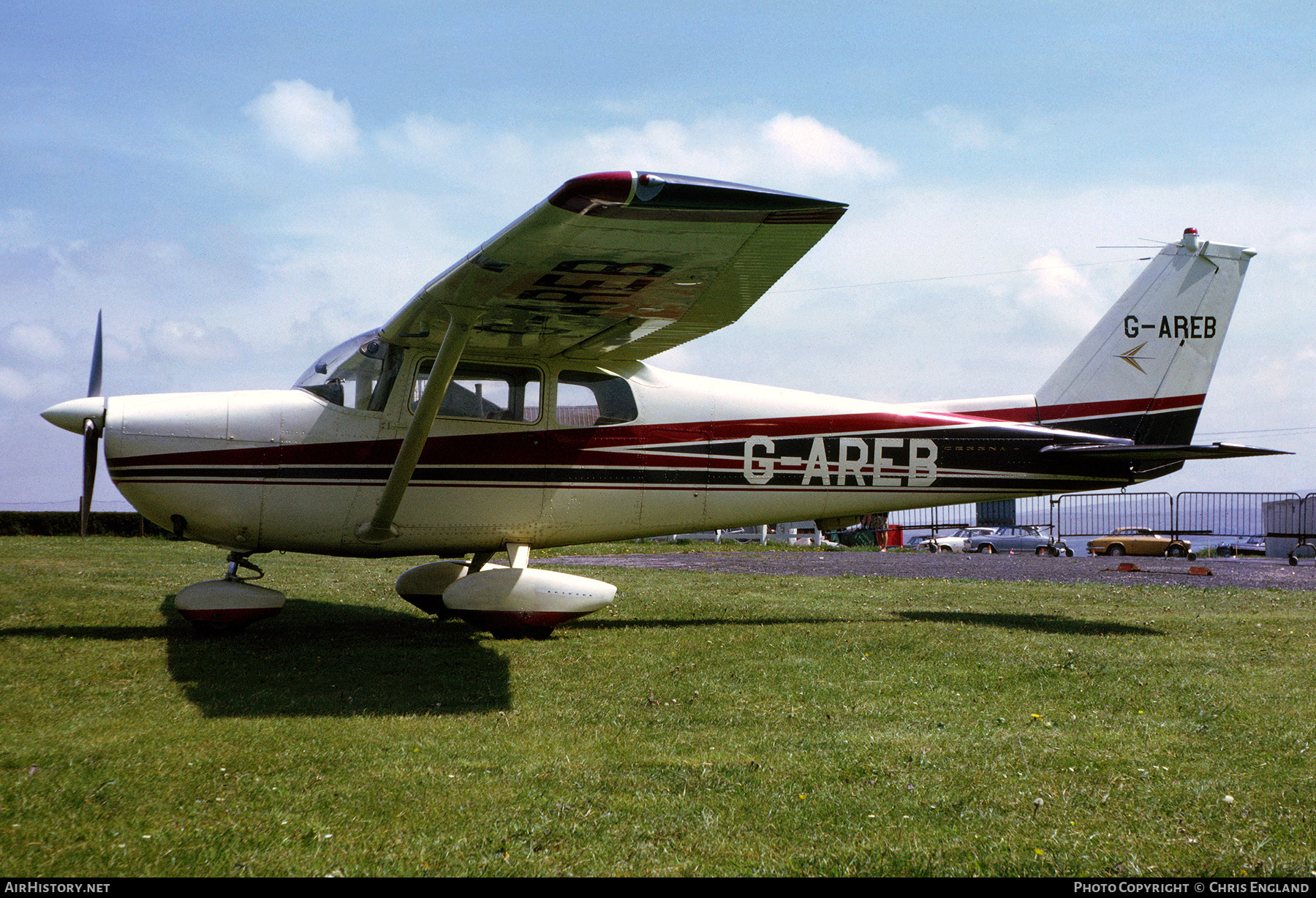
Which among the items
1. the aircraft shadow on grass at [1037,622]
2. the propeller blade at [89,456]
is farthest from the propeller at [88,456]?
the aircraft shadow on grass at [1037,622]

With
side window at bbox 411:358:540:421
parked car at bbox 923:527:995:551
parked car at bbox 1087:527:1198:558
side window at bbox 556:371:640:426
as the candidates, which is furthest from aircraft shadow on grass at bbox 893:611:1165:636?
parked car at bbox 923:527:995:551

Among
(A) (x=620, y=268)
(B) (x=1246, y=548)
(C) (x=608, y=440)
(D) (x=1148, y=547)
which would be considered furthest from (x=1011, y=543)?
(A) (x=620, y=268)

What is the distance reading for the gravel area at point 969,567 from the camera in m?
13.8

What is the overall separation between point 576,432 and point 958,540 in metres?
28.9

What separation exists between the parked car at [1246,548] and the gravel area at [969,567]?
4.84 meters

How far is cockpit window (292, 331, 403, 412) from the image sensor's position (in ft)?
26.3

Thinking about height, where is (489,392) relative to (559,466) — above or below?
above

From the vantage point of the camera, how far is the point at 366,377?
26.3 feet

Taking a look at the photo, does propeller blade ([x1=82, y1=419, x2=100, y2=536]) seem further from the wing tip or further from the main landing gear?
the wing tip

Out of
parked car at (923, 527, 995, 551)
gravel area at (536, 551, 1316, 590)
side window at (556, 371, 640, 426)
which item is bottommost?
parked car at (923, 527, 995, 551)

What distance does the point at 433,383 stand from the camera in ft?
23.0

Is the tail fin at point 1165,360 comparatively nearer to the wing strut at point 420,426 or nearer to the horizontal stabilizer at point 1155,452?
the horizontal stabilizer at point 1155,452

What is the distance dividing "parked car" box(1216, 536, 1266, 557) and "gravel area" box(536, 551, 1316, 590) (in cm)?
484

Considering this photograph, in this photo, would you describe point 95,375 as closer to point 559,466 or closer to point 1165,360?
point 559,466
